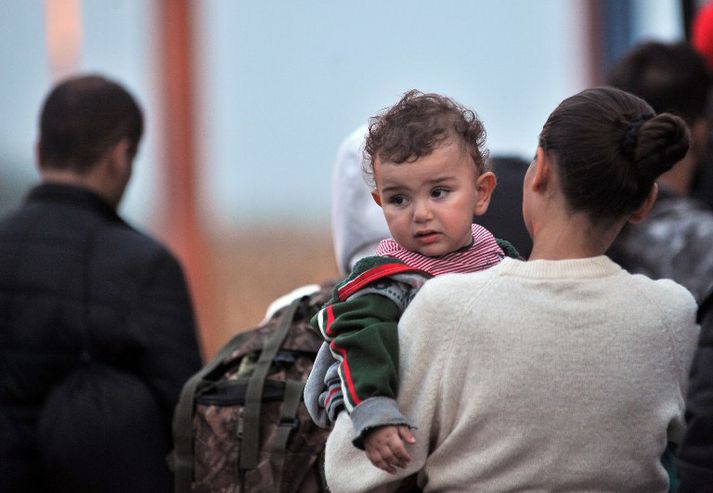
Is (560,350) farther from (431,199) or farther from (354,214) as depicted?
(354,214)

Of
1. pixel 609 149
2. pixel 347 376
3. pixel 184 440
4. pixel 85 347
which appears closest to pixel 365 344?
pixel 347 376

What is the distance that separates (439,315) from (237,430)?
0.77 m

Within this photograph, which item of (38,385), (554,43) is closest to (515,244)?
(38,385)

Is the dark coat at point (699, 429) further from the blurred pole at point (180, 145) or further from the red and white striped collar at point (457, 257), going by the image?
the blurred pole at point (180, 145)

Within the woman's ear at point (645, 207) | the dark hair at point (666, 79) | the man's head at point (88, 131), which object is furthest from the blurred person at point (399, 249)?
the dark hair at point (666, 79)

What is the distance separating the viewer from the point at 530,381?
1.95 m

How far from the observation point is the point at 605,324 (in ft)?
6.48

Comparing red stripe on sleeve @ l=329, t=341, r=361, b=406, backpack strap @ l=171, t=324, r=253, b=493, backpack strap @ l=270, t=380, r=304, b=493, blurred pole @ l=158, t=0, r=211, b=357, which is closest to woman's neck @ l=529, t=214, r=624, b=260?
red stripe on sleeve @ l=329, t=341, r=361, b=406

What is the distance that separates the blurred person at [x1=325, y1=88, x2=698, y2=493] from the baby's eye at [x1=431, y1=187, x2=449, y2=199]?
137 millimetres

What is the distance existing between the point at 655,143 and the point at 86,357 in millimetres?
1891

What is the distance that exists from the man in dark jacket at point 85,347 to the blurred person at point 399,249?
1375 millimetres

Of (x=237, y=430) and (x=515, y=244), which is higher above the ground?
(x=515, y=244)

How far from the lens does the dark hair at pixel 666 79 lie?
385 centimetres

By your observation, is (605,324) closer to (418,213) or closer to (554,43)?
(418,213)
